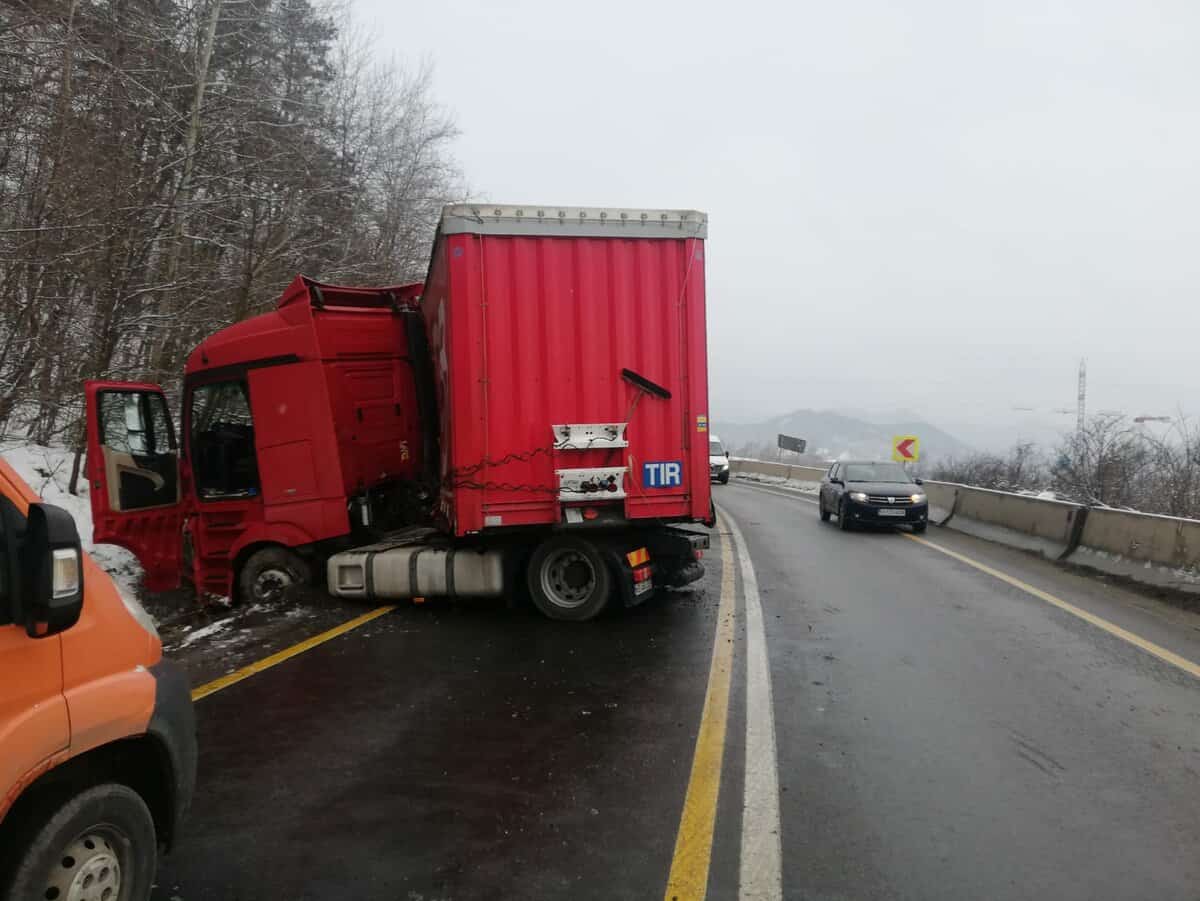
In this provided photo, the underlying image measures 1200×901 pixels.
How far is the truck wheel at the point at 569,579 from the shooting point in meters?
7.29

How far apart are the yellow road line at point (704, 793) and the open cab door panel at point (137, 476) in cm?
619

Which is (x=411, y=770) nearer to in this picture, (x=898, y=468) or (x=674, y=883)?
(x=674, y=883)

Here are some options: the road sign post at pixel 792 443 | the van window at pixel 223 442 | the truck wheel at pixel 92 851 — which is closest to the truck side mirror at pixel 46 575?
the truck wheel at pixel 92 851

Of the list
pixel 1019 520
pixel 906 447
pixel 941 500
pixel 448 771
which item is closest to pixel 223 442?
pixel 448 771

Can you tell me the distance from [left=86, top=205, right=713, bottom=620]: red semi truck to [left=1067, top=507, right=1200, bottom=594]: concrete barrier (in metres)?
5.75

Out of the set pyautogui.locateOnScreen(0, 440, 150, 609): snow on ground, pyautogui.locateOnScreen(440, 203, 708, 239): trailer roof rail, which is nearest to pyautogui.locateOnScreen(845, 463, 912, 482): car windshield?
pyautogui.locateOnScreen(440, 203, 708, 239): trailer roof rail

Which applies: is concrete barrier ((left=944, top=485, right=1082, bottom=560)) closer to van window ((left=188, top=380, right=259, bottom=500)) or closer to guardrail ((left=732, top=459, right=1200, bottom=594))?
guardrail ((left=732, top=459, right=1200, bottom=594))

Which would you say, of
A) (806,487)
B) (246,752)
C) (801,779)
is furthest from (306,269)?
(806,487)

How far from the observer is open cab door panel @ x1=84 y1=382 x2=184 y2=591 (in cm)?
798

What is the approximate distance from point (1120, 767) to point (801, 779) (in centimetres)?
172

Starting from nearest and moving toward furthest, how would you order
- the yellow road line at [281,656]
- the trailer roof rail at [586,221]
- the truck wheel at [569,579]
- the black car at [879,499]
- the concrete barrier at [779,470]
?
the yellow road line at [281,656]
the trailer roof rail at [586,221]
the truck wheel at [569,579]
the black car at [879,499]
the concrete barrier at [779,470]

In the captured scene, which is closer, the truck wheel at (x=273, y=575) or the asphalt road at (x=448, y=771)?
the asphalt road at (x=448, y=771)

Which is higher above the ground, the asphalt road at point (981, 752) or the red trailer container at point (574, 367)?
the red trailer container at point (574, 367)

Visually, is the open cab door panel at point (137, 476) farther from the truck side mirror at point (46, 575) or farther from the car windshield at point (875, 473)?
the car windshield at point (875, 473)
